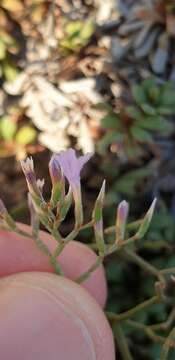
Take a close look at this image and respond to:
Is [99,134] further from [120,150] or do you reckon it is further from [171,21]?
[171,21]

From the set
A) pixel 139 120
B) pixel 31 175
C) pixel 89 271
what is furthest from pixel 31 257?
pixel 139 120

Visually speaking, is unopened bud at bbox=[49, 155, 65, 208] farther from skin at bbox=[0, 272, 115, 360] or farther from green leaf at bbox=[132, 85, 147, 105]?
green leaf at bbox=[132, 85, 147, 105]

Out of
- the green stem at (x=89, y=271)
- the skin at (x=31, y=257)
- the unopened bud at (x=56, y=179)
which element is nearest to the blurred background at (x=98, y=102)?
the skin at (x=31, y=257)

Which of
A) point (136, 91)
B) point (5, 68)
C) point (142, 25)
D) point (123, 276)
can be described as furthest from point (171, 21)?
point (123, 276)

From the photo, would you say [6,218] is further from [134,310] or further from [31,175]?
[134,310]

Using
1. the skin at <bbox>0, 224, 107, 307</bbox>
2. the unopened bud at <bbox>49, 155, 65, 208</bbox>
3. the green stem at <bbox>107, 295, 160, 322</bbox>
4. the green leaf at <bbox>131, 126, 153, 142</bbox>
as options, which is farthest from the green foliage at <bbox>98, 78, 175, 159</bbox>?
the unopened bud at <bbox>49, 155, 65, 208</bbox>

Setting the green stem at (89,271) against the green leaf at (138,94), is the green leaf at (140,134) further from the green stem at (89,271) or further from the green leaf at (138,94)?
the green stem at (89,271)
